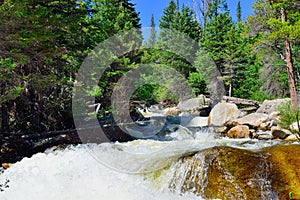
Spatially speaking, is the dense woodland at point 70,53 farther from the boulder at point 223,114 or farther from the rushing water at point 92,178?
the boulder at point 223,114

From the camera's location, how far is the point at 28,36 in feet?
24.2

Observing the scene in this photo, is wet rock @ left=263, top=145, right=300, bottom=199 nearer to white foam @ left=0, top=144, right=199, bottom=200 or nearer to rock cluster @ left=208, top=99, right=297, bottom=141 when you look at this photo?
white foam @ left=0, top=144, right=199, bottom=200

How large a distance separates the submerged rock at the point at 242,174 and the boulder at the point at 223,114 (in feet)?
29.1

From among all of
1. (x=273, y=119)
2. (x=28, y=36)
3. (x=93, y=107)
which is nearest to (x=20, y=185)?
(x=28, y=36)

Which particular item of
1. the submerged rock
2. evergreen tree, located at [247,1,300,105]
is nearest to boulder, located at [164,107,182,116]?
evergreen tree, located at [247,1,300,105]

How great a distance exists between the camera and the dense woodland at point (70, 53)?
24.2 feet

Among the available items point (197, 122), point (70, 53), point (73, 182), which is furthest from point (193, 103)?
point (73, 182)

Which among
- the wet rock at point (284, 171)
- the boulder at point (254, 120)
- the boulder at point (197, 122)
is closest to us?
the wet rock at point (284, 171)

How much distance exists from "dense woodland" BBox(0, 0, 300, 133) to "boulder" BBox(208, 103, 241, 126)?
2.88 m

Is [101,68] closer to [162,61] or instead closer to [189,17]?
[162,61]

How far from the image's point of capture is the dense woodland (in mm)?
7391

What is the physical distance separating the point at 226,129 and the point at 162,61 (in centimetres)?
1289

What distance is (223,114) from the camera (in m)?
13.9

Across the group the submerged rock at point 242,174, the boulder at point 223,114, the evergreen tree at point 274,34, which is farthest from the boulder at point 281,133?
the submerged rock at point 242,174
